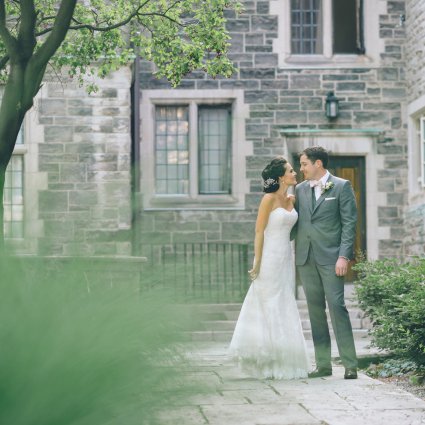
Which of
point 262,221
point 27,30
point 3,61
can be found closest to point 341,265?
point 262,221

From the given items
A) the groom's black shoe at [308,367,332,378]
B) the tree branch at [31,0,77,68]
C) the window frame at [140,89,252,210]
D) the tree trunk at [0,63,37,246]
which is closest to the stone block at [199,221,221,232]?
the window frame at [140,89,252,210]

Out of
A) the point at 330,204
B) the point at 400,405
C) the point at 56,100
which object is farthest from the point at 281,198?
the point at 56,100

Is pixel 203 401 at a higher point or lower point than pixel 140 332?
lower

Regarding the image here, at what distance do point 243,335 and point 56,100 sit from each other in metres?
8.02

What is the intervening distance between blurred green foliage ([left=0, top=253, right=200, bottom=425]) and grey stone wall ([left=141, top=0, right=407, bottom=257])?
45.6ft

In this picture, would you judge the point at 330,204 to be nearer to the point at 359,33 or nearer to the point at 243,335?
the point at 243,335

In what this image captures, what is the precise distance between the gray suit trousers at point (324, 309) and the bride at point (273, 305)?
0.15 metres

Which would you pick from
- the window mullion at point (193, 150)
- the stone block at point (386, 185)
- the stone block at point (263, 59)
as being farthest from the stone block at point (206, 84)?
the stone block at point (386, 185)

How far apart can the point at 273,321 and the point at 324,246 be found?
72cm

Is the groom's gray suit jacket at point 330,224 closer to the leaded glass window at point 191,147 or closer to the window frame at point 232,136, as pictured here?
the window frame at point 232,136

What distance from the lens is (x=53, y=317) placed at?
1.81m

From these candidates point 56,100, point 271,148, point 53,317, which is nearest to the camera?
point 53,317

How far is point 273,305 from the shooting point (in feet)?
25.6

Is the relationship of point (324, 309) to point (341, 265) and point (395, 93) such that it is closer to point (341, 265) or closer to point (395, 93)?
point (341, 265)
